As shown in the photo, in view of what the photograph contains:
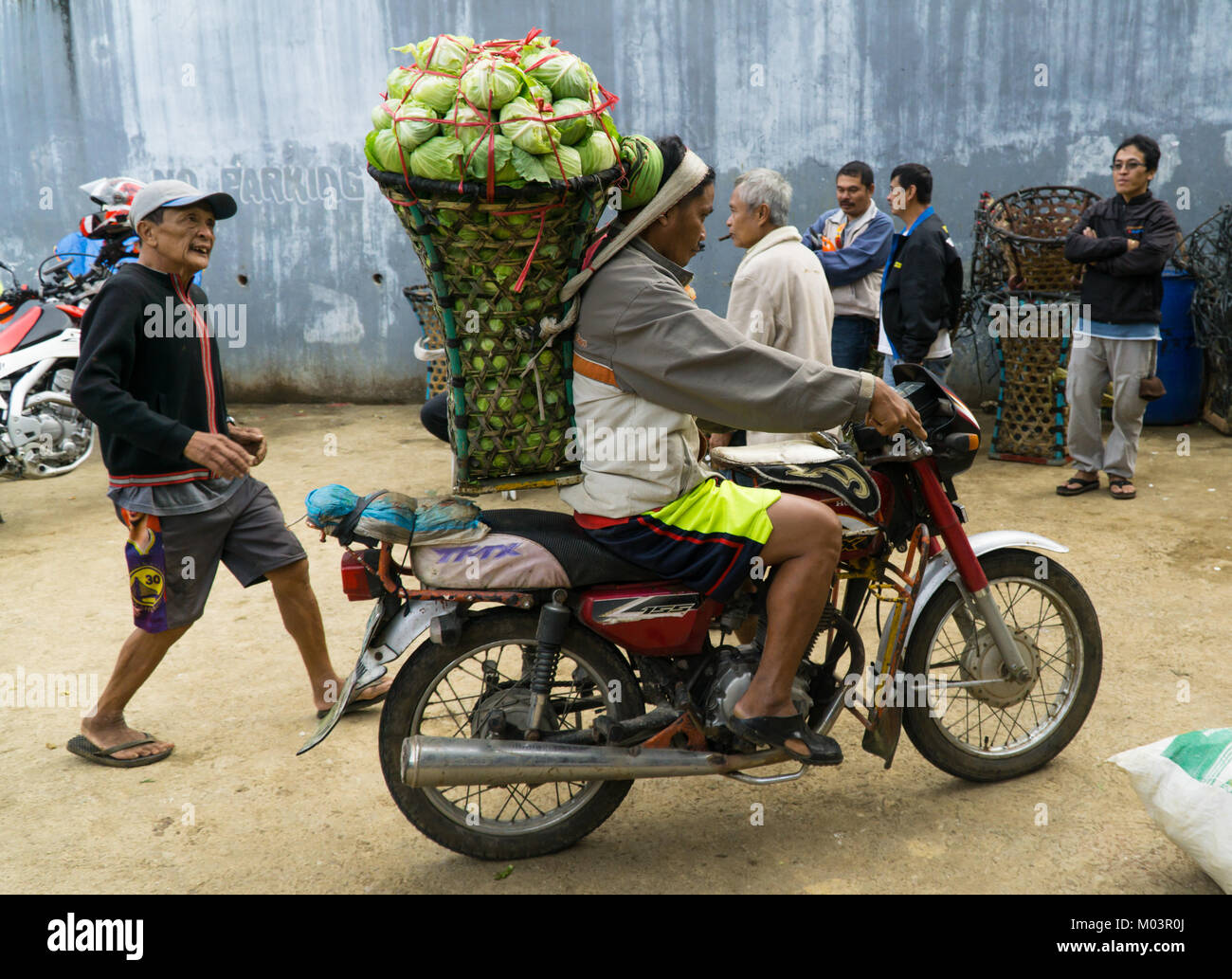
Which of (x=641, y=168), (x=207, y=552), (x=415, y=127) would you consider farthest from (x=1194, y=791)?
(x=207, y=552)

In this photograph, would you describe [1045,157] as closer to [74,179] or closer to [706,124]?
[706,124]

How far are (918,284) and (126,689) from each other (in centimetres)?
469

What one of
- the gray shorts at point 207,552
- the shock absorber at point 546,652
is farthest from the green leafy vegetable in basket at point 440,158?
the gray shorts at point 207,552

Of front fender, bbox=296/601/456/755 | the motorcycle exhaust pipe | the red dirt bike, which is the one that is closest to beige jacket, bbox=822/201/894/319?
the red dirt bike

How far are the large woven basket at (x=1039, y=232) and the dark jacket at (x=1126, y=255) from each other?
2.03 ft

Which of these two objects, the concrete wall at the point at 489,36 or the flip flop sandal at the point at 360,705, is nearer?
the flip flop sandal at the point at 360,705

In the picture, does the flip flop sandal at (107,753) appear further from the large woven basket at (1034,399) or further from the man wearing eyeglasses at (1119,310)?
the large woven basket at (1034,399)

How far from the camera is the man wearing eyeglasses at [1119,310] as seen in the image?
6355 millimetres

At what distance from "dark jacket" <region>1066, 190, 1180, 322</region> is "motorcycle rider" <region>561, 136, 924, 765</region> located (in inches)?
167

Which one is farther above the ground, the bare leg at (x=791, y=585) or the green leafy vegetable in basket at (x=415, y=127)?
the green leafy vegetable in basket at (x=415, y=127)

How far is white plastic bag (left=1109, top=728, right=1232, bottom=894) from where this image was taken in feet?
8.97
